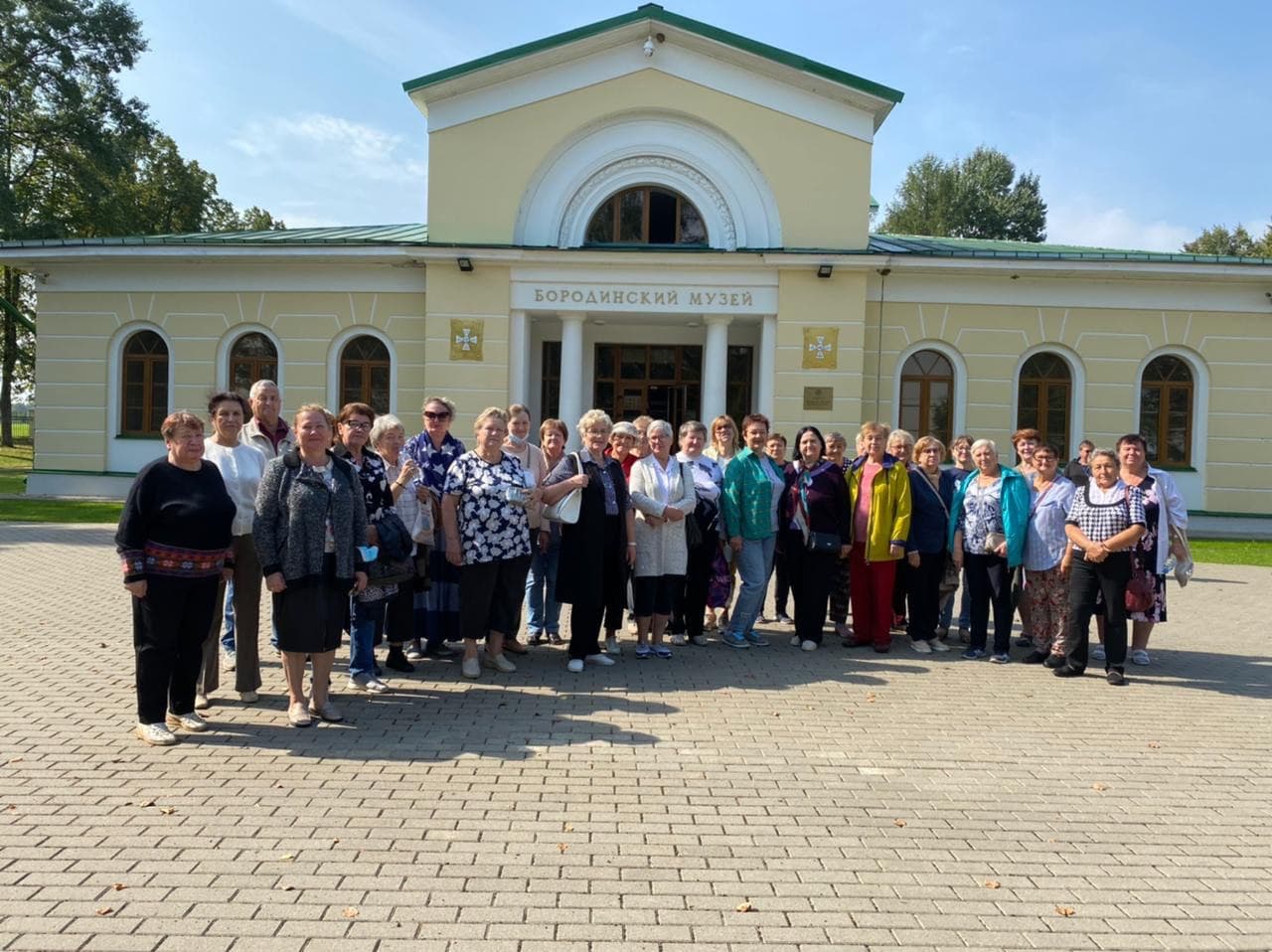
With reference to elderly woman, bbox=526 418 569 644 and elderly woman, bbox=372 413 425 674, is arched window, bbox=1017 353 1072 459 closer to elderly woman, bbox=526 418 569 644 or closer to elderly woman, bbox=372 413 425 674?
elderly woman, bbox=526 418 569 644

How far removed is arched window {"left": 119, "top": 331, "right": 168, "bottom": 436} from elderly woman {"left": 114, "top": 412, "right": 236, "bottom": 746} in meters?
15.3

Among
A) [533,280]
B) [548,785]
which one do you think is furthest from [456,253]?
[548,785]

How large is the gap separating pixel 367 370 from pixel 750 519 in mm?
12521

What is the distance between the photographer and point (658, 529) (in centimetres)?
737

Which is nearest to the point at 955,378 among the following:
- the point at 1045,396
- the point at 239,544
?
the point at 1045,396

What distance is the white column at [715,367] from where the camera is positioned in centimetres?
1728

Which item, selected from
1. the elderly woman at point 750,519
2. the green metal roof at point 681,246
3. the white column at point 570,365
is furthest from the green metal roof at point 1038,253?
the elderly woman at point 750,519

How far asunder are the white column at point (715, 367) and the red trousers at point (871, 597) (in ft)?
31.0

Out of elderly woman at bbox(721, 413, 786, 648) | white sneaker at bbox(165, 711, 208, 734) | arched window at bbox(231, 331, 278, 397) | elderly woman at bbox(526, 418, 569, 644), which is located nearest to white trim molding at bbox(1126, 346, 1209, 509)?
elderly woman at bbox(721, 413, 786, 648)

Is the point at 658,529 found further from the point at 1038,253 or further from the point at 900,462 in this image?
the point at 1038,253

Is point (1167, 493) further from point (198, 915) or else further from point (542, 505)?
point (198, 915)

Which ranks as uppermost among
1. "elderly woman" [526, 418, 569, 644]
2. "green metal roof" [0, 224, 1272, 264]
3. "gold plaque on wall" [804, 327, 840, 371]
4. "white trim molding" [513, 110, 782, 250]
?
"white trim molding" [513, 110, 782, 250]

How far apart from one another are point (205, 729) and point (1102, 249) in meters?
19.3

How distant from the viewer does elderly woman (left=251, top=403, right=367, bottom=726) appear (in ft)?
17.1
